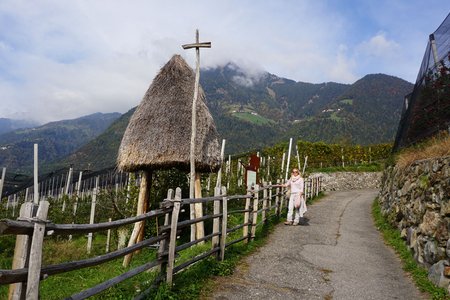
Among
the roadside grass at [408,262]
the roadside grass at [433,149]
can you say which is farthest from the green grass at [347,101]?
the roadside grass at [433,149]

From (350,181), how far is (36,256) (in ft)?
110

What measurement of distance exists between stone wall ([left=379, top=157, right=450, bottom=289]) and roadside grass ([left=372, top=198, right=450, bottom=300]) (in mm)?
122

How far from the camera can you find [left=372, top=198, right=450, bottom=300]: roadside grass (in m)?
6.12

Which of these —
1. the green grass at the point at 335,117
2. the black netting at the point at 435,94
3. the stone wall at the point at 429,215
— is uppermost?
the green grass at the point at 335,117

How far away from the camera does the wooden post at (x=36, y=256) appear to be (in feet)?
9.37

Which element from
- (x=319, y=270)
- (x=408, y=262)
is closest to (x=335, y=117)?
(x=408, y=262)

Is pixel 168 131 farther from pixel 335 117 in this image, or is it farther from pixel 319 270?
pixel 335 117

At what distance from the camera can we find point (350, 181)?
3409cm

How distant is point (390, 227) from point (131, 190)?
911 centimetres

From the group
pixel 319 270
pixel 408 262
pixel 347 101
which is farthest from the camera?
pixel 347 101

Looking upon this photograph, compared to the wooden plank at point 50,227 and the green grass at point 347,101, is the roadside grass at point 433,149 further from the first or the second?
the green grass at point 347,101

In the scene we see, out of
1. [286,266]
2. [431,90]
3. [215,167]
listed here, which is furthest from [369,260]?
[431,90]

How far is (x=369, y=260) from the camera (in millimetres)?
8586

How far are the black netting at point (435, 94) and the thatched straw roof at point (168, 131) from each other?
232 inches
